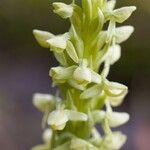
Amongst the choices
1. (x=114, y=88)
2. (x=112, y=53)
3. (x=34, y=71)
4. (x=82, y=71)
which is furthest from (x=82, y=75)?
(x=34, y=71)

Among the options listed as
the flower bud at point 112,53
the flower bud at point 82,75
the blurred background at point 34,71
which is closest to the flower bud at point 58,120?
the flower bud at point 82,75

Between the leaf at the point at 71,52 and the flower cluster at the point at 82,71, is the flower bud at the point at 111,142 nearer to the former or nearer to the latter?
the flower cluster at the point at 82,71

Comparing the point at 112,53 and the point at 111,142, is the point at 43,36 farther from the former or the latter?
the point at 111,142

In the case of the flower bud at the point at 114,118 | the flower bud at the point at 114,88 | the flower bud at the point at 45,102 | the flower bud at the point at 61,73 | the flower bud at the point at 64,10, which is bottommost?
the flower bud at the point at 114,118

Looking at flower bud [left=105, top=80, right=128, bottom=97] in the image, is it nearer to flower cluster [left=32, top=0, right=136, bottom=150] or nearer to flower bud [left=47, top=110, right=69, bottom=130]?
flower cluster [left=32, top=0, right=136, bottom=150]

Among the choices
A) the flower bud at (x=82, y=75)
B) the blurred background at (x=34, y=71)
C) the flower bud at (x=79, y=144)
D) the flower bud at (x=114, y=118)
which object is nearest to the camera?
the flower bud at (x=82, y=75)

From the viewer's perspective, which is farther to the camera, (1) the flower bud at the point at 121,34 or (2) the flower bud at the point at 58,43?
(1) the flower bud at the point at 121,34

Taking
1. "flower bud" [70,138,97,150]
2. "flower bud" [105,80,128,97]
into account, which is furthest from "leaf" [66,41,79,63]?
"flower bud" [70,138,97,150]
